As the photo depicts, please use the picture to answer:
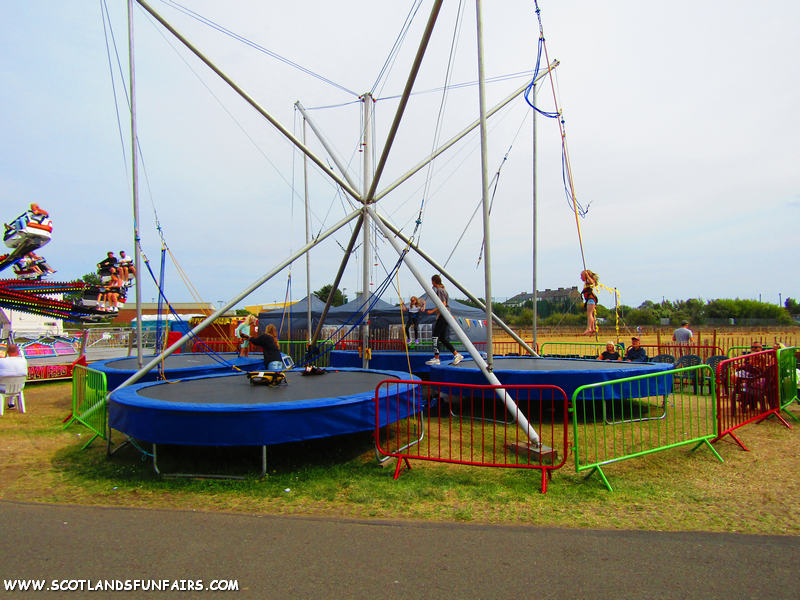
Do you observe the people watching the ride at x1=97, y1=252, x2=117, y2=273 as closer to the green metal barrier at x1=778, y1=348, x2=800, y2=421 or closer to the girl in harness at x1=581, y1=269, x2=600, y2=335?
the girl in harness at x1=581, y1=269, x2=600, y2=335

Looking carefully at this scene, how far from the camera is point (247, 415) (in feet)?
14.1

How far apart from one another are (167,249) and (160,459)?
3199mm

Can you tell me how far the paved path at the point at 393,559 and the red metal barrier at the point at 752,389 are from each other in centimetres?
322

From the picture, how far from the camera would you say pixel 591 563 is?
2691mm

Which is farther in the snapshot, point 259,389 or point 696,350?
point 696,350

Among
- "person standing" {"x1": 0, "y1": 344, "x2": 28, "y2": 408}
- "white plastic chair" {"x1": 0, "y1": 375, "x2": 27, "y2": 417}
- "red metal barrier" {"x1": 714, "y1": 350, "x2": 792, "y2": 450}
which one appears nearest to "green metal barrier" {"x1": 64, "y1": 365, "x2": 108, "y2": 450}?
"white plastic chair" {"x1": 0, "y1": 375, "x2": 27, "y2": 417}

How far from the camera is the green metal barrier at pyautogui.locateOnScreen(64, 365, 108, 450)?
5.74 metres

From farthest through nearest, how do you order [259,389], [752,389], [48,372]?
[48,372]
[752,389]
[259,389]

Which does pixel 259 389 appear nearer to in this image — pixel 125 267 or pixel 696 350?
pixel 125 267

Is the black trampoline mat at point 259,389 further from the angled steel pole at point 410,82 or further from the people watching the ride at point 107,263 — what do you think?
the people watching the ride at point 107,263

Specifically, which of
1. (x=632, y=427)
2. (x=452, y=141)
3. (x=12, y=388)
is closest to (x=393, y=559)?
(x=632, y=427)

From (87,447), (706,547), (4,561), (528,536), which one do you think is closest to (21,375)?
(87,447)

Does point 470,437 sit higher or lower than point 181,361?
lower

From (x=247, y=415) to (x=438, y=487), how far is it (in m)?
1.76
